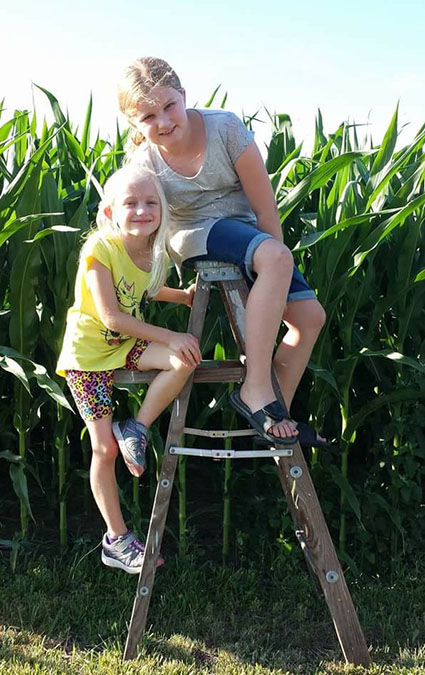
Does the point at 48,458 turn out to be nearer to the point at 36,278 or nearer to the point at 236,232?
the point at 36,278

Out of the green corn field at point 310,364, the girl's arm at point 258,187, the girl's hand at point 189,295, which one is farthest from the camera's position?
the green corn field at point 310,364

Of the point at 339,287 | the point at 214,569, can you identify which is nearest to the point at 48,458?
the point at 214,569

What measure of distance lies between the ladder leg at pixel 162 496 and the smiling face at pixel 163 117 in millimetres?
414

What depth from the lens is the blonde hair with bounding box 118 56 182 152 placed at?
7.55ft

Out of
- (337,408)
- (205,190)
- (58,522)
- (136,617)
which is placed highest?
(205,190)

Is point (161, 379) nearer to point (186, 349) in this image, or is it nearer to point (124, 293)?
point (186, 349)

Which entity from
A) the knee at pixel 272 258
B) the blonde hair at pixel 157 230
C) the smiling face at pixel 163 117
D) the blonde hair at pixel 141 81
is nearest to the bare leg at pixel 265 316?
the knee at pixel 272 258

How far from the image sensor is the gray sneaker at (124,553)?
250 cm

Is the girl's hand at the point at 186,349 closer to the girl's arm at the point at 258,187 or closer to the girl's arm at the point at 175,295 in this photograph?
the girl's arm at the point at 175,295

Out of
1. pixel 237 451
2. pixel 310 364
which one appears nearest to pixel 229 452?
pixel 237 451

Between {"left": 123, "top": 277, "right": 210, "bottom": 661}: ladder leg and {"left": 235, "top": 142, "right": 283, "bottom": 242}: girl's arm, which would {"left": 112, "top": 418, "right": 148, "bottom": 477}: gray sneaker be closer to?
{"left": 123, "top": 277, "right": 210, "bottom": 661}: ladder leg

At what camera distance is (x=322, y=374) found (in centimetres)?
274

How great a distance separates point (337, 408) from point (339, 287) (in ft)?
1.90

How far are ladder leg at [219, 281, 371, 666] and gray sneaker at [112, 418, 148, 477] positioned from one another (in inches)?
15.3
